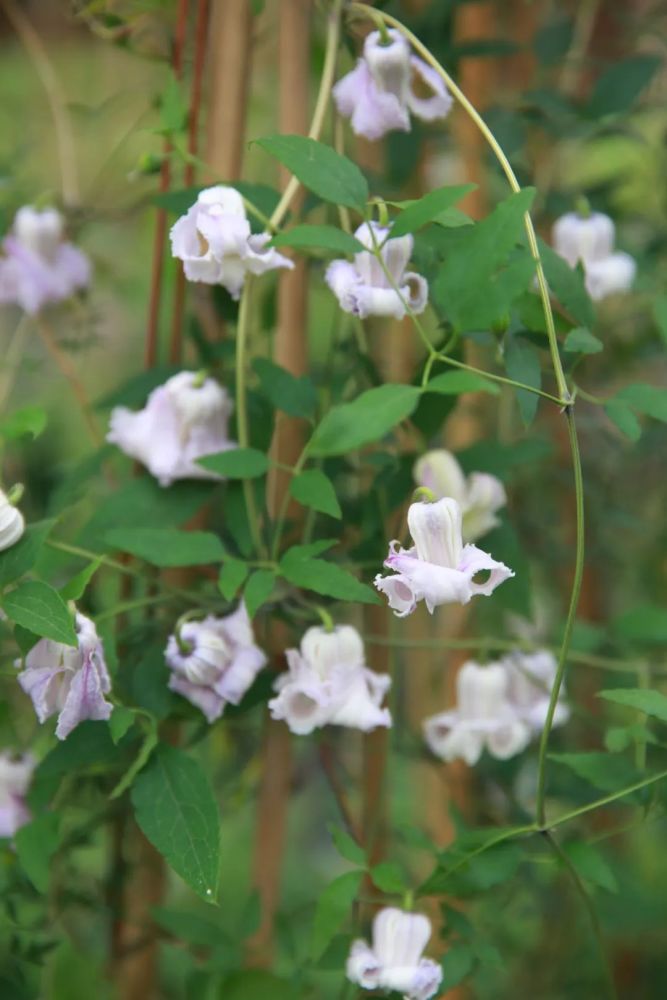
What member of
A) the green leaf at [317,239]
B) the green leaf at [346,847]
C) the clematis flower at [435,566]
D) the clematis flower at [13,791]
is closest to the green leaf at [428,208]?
the green leaf at [317,239]

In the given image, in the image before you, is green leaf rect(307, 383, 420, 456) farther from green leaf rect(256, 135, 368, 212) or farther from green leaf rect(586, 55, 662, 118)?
green leaf rect(586, 55, 662, 118)

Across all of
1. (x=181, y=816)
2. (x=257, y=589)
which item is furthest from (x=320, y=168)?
(x=181, y=816)

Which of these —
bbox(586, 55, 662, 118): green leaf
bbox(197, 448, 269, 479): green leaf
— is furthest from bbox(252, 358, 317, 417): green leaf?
bbox(586, 55, 662, 118): green leaf

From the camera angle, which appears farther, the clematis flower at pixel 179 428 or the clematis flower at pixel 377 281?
the clematis flower at pixel 179 428

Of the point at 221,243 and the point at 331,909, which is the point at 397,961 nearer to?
the point at 331,909

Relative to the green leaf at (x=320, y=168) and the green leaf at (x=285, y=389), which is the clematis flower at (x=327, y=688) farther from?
the green leaf at (x=320, y=168)

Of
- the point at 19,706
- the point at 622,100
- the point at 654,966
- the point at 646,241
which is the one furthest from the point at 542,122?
the point at 654,966
